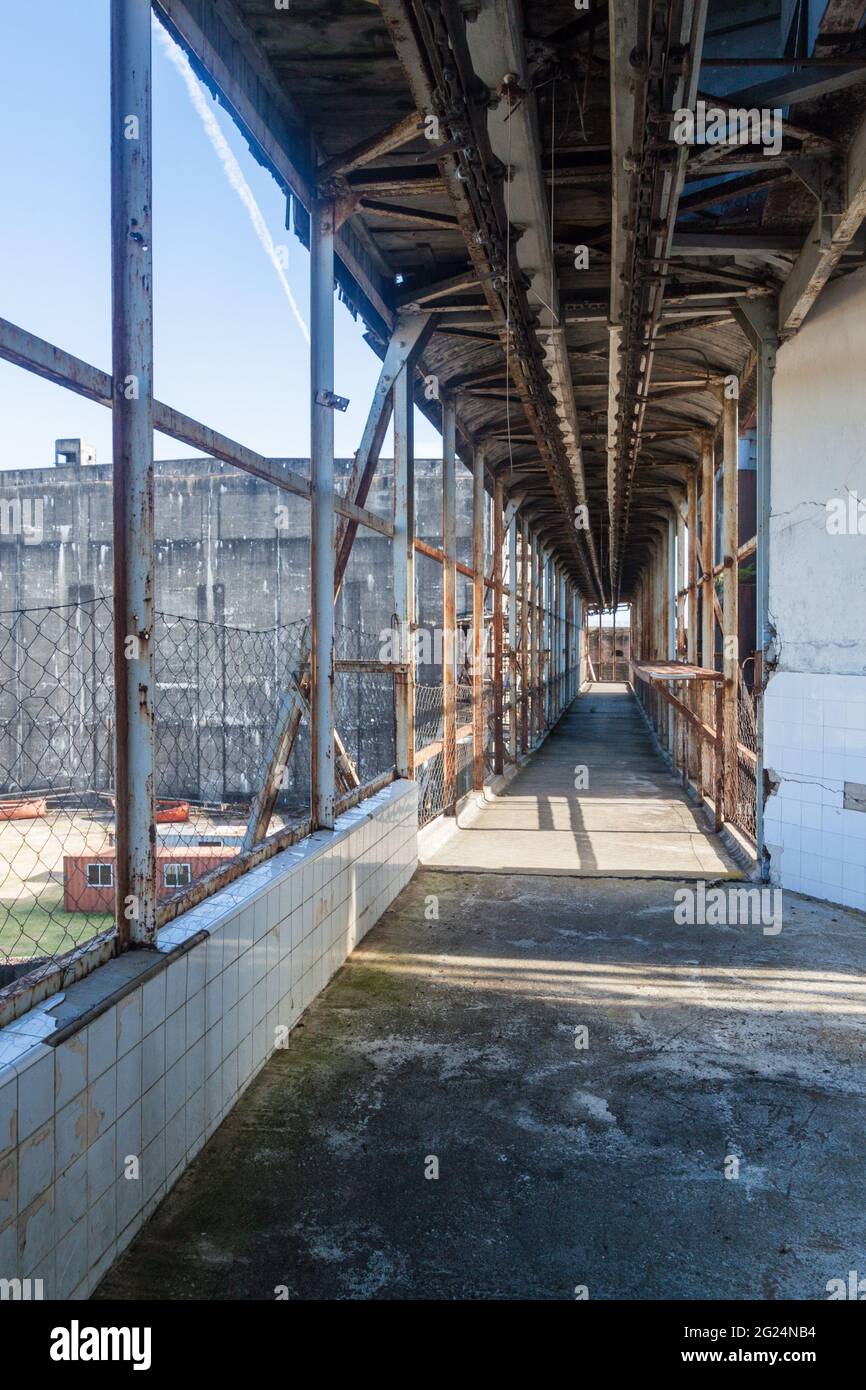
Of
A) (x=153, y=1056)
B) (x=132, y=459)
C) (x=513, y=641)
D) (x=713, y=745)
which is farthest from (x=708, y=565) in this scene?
(x=153, y=1056)

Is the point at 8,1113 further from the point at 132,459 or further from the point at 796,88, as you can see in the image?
the point at 796,88

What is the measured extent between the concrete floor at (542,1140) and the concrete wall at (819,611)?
1265 mm

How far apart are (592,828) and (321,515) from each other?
16.8 ft

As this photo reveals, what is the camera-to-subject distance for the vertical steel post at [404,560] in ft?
21.5

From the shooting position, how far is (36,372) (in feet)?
7.32

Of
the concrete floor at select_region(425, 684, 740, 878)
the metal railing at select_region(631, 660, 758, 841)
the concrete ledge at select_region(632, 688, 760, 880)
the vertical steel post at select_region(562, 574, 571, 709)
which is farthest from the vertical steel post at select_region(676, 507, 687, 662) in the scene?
the vertical steel post at select_region(562, 574, 571, 709)

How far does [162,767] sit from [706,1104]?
20.1 metres

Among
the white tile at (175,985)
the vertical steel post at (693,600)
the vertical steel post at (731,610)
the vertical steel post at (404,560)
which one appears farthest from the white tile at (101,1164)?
the vertical steel post at (693,600)

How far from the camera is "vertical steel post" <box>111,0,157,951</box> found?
2.57 meters

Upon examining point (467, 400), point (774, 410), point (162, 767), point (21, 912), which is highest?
point (467, 400)

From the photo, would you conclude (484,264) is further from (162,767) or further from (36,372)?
(162,767)

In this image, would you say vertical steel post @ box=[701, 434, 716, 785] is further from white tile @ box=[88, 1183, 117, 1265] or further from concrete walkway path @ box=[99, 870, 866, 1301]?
white tile @ box=[88, 1183, 117, 1265]

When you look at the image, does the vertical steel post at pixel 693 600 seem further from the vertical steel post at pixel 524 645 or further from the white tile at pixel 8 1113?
the white tile at pixel 8 1113
